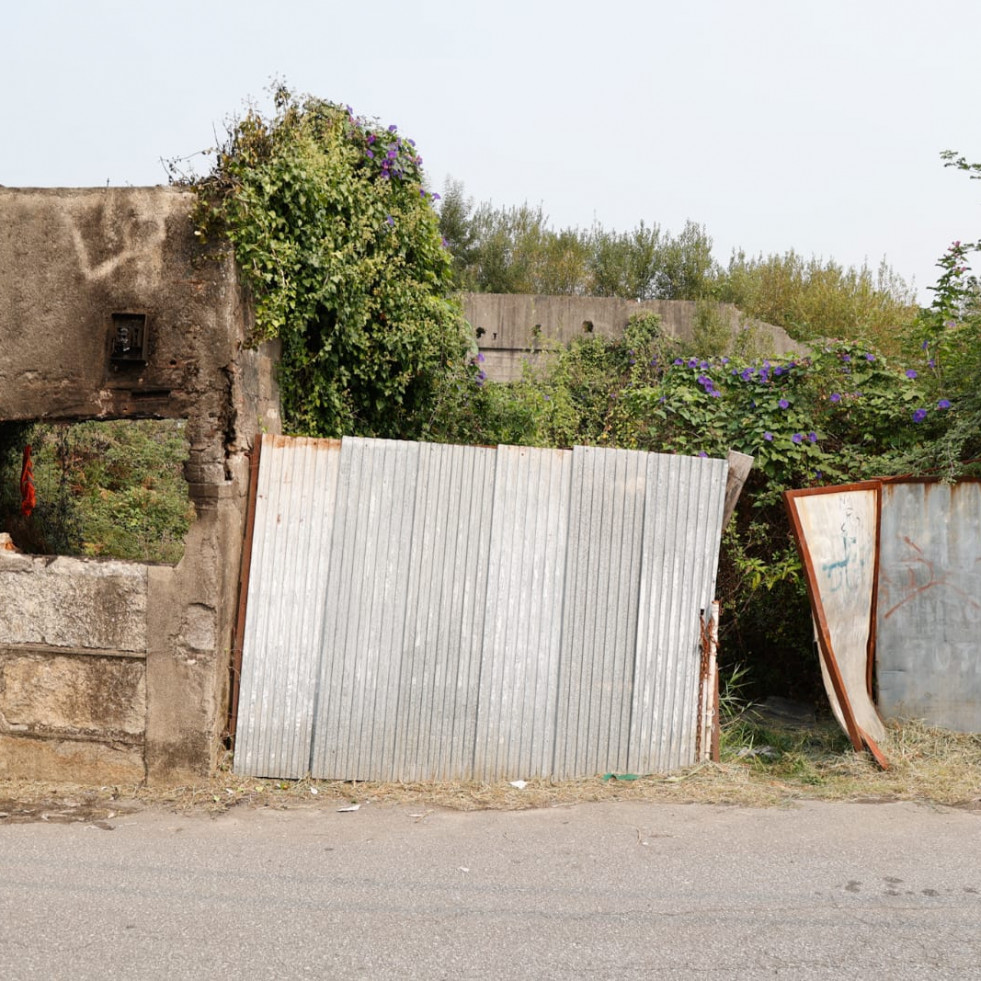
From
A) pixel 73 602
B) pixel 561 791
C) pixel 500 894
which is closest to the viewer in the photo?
pixel 500 894

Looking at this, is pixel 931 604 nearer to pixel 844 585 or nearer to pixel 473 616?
pixel 844 585

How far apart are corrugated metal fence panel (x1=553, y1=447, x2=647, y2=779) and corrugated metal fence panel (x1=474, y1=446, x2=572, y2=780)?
0.23 feet

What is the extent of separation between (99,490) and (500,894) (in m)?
6.81

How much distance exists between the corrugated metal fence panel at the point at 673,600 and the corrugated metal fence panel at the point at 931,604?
1.42 meters

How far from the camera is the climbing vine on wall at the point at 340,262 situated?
563 centimetres

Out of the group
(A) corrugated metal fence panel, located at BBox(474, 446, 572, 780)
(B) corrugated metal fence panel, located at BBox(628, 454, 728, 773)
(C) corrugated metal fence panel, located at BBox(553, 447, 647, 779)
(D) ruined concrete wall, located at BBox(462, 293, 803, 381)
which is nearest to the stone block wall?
(A) corrugated metal fence panel, located at BBox(474, 446, 572, 780)

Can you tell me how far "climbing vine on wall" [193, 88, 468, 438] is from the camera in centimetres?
563

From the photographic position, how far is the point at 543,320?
15102mm

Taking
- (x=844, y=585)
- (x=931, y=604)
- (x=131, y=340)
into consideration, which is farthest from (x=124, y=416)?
(x=931, y=604)

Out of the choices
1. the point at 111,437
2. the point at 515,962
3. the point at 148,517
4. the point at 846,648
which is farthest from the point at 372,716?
the point at 111,437

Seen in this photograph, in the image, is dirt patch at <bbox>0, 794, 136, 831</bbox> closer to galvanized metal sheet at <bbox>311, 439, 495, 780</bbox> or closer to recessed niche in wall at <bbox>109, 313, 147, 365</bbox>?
galvanized metal sheet at <bbox>311, 439, 495, 780</bbox>

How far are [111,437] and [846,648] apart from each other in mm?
7628

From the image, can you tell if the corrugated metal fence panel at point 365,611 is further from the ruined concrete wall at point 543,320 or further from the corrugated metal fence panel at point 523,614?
the ruined concrete wall at point 543,320

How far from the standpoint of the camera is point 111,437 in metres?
10.2
